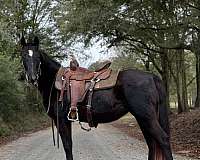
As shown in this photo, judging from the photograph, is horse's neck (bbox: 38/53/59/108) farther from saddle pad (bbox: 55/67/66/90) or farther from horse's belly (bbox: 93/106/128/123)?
horse's belly (bbox: 93/106/128/123)

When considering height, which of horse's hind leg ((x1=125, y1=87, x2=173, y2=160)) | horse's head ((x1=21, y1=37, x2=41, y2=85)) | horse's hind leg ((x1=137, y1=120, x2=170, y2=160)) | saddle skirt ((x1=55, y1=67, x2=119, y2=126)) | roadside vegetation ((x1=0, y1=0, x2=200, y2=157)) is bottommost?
horse's hind leg ((x1=137, y1=120, x2=170, y2=160))

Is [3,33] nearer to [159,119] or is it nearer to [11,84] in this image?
[11,84]

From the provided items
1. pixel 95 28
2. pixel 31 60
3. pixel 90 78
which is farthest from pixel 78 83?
pixel 95 28

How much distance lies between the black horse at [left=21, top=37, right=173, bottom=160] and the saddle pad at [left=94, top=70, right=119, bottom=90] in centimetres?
7

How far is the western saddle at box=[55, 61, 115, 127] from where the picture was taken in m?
7.93

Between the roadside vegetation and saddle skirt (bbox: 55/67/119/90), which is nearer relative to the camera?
saddle skirt (bbox: 55/67/119/90)

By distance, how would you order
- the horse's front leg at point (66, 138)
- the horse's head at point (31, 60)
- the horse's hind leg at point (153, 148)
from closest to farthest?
1. the horse's hind leg at point (153, 148)
2. the horse's head at point (31, 60)
3. the horse's front leg at point (66, 138)

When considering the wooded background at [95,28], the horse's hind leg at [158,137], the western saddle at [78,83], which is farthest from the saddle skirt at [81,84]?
the wooded background at [95,28]

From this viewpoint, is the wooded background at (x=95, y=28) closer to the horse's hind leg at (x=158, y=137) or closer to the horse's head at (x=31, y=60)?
the horse's head at (x=31, y=60)

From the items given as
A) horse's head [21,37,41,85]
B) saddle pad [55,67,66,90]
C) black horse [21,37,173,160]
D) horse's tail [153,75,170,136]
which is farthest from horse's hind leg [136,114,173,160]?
horse's head [21,37,41,85]

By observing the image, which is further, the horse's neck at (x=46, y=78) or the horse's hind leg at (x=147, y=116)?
the horse's neck at (x=46, y=78)

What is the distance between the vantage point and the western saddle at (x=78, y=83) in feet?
26.0

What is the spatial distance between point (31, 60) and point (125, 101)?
6.29 feet

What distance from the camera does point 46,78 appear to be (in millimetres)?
8398
